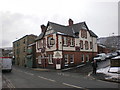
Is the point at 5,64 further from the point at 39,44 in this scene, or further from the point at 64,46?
the point at 64,46

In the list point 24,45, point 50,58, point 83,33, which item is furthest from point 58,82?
point 24,45

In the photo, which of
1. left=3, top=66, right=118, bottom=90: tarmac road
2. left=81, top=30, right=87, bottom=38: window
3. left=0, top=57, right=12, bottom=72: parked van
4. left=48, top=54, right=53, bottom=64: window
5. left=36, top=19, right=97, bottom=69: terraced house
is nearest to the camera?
left=3, top=66, right=118, bottom=90: tarmac road

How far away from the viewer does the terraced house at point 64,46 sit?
1029 inches

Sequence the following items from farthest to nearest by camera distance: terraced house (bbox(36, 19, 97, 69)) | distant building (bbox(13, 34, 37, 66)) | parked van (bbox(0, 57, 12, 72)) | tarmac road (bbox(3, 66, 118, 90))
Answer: distant building (bbox(13, 34, 37, 66)) → terraced house (bbox(36, 19, 97, 69)) → parked van (bbox(0, 57, 12, 72)) → tarmac road (bbox(3, 66, 118, 90))

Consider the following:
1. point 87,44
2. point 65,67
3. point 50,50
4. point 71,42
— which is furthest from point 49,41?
point 87,44

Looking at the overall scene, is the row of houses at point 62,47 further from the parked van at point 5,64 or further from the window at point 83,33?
the parked van at point 5,64

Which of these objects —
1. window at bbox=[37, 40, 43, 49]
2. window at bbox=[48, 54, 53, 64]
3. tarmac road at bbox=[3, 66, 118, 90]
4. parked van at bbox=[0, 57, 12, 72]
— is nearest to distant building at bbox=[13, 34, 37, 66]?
window at bbox=[37, 40, 43, 49]

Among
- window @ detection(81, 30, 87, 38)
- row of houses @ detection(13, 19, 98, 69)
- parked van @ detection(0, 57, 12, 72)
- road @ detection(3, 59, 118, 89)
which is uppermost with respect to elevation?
window @ detection(81, 30, 87, 38)

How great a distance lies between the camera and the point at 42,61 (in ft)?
100

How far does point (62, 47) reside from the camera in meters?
26.4

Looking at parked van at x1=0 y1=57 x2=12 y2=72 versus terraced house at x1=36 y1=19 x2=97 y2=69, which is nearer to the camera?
parked van at x1=0 y1=57 x2=12 y2=72

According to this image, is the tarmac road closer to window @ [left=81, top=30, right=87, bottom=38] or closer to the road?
the road

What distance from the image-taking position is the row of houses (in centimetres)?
2620

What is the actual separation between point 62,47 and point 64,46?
639 millimetres
